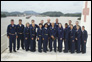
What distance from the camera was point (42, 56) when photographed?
22.2ft

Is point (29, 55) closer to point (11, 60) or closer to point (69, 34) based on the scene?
point (11, 60)

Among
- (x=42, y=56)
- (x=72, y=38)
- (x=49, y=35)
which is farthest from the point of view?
(x=49, y=35)

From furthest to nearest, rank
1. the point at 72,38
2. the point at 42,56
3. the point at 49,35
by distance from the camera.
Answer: the point at 49,35 < the point at 72,38 < the point at 42,56

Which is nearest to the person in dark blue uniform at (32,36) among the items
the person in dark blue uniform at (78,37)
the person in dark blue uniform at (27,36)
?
the person in dark blue uniform at (27,36)

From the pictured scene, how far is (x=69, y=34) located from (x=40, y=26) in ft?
4.22

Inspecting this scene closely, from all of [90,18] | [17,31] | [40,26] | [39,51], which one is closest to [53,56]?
[39,51]

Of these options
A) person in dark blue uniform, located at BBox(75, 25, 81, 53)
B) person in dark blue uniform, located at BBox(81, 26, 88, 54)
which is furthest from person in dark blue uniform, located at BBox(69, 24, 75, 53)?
person in dark blue uniform, located at BBox(81, 26, 88, 54)

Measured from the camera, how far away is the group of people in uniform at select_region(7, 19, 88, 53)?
7.26 m

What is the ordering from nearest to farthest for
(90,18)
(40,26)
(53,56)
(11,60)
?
1. (11,60)
2. (53,56)
3. (40,26)
4. (90,18)

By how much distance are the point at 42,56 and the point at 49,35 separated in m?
1.07

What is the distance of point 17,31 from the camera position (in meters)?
7.49

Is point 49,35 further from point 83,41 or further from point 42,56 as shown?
point 83,41

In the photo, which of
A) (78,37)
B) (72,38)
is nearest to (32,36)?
(72,38)

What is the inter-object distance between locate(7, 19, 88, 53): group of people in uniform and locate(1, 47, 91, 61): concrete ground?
0.87ft
